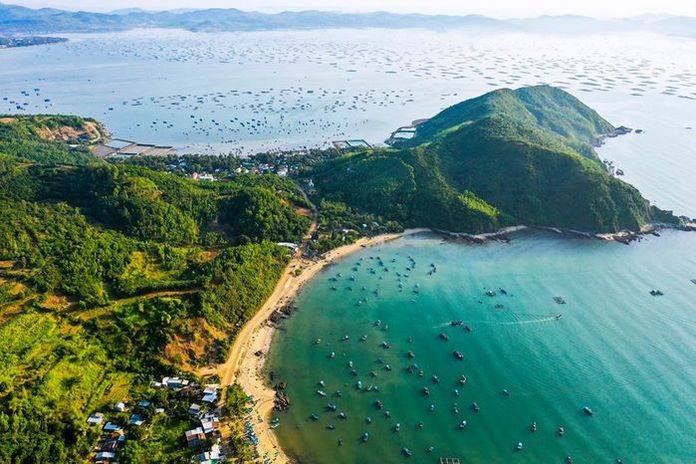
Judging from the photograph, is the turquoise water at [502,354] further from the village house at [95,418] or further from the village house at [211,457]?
the village house at [95,418]

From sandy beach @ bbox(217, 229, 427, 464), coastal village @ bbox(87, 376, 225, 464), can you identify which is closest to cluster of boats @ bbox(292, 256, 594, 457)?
sandy beach @ bbox(217, 229, 427, 464)

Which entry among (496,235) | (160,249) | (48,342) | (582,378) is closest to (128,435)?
(48,342)

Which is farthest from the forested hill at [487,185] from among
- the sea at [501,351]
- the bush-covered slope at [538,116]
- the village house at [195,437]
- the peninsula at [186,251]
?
the village house at [195,437]

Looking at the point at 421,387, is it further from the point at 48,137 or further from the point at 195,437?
the point at 48,137

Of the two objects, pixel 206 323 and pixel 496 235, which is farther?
pixel 496 235

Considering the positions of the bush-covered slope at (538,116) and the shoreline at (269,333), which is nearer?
the shoreline at (269,333)

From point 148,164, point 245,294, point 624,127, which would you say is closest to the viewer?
point 245,294

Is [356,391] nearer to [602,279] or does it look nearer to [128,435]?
[128,435]

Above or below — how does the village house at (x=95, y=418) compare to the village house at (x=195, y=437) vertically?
above
